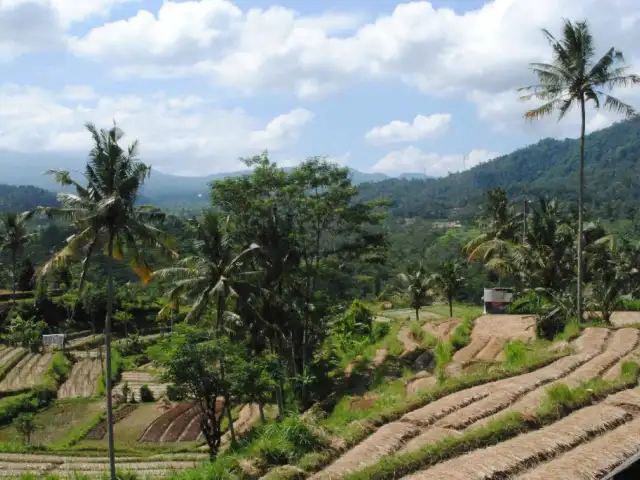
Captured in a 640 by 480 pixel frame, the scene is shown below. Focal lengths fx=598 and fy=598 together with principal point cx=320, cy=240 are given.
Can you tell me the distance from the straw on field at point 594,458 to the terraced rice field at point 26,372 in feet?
119

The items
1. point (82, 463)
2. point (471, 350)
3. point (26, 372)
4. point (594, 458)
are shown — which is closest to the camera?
point (594, 458)

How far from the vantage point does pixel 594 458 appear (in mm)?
8219

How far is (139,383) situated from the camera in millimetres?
40438

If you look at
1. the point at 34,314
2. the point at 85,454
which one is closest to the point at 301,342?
the point at 85,454

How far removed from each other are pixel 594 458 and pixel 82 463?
21269 millimetres

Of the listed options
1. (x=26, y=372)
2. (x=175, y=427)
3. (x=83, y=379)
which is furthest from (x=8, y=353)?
(x=175, y=427)

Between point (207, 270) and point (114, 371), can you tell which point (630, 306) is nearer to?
point (207, 270)

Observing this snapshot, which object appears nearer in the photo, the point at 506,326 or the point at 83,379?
the point at 506,326

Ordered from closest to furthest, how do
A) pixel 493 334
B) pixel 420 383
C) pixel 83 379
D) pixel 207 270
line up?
pixel 420 383
pixel 207 270
pixel 493 334
pixel 83 379

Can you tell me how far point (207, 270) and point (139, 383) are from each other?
2255 cm

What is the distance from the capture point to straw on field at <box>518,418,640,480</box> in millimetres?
7812

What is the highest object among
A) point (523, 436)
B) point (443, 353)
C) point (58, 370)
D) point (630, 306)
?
point (523, 436)

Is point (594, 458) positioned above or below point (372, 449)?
above

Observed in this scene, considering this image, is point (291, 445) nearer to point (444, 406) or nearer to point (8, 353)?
point (444, 406)
